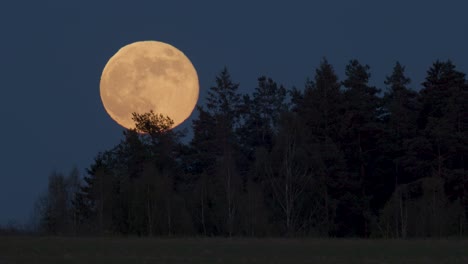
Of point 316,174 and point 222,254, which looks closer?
point 222,254

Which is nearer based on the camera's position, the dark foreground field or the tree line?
the dark foreground field

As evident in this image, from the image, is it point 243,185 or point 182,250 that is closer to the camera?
point 182,250

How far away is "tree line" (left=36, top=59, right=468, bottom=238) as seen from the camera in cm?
4984

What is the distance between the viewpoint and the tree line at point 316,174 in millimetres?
49844

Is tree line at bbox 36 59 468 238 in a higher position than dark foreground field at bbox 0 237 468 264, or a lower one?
higher

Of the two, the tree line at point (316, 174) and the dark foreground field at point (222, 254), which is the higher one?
the tree line at point (316, 174)

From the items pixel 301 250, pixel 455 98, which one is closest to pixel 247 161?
pixel 455 98

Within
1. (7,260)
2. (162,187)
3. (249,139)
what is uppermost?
(249,139)

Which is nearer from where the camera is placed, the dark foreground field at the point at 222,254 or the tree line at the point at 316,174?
the dark foreground field at the point at 222,254

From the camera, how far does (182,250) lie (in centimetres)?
3105

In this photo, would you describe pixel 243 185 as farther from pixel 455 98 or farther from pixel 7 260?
pixel 7 260

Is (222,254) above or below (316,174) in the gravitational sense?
below

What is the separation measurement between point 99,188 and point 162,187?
6.80 metres

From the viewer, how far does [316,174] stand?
53.2 meters
